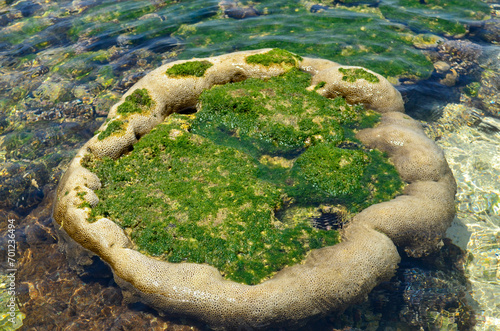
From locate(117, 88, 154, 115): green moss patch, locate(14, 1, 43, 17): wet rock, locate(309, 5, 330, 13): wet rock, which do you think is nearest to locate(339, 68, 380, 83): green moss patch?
locate(117, 88, 154, 115): green moss patch

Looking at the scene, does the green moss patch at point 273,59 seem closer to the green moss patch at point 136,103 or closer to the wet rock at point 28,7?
the green moss patch at point 136,103

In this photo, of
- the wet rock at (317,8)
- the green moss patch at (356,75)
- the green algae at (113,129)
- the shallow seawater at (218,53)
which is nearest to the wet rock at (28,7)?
the shallow seawater at (218,53)

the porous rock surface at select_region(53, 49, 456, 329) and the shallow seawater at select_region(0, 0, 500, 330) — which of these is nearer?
the porous rock surface at select_region(53, 49, 456, 329)

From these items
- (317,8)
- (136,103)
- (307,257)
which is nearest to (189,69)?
(136,103)

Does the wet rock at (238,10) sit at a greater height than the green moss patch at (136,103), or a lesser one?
greater

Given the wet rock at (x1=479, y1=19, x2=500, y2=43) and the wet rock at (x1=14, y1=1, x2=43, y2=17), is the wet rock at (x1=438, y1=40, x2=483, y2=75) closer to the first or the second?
the wet rock at (x1=479, y1=19, x2=500, y2=43)

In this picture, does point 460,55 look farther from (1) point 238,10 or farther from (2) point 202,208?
(2) point 202,208

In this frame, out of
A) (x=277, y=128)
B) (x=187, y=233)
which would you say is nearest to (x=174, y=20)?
(x=277, y=128)
